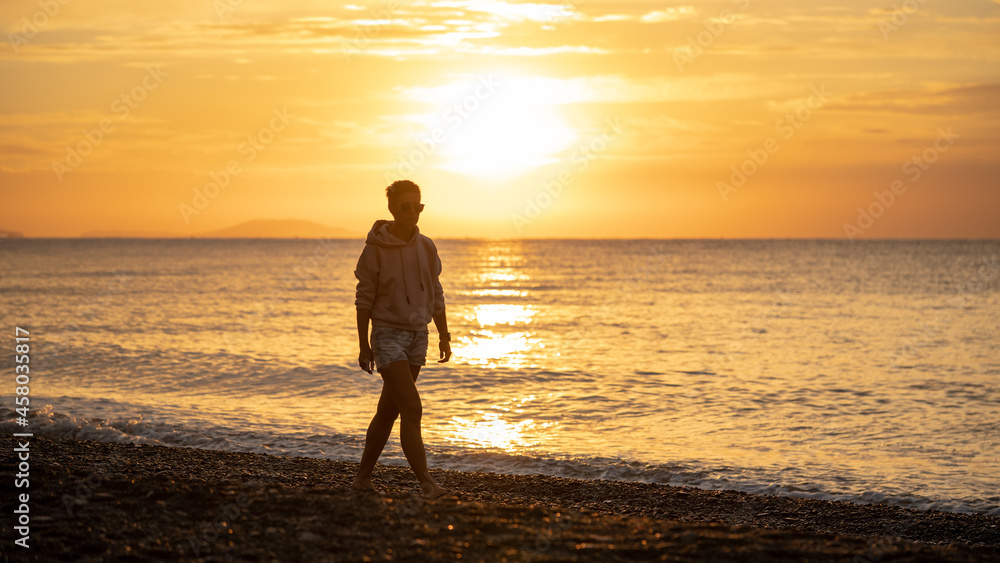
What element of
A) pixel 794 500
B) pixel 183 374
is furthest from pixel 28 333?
pixel 794 500

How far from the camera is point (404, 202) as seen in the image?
5.84m

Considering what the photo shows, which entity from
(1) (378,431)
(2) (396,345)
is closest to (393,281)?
(2) (396,345)

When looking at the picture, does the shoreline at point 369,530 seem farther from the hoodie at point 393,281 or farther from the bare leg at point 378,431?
the hoodie at point 393,281

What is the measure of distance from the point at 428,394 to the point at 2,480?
27.7ft

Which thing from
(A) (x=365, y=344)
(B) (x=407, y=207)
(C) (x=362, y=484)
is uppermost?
(B) (x=407, y=207)

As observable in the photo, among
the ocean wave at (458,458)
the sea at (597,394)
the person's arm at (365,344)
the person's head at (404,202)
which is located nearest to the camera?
the person's arm at (365,344)

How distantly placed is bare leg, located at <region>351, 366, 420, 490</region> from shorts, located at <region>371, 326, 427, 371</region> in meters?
0.15

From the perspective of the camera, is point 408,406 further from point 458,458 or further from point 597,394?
point 597,394

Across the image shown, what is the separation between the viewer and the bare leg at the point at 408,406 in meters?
5.81

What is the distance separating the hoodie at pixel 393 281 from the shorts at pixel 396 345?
52 mm

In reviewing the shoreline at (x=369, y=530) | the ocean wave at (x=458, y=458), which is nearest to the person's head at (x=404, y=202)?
the shoreline at (x=369, y=530)

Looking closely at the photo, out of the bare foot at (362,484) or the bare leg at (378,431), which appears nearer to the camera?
the bare leg at (378,431)

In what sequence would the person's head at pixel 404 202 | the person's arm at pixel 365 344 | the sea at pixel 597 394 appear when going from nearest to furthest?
the person's arm at pixel 365 344 < the person's head at pixel 404 202 < the sea at pixel 597 394

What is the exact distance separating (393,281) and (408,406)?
942 millimetres
